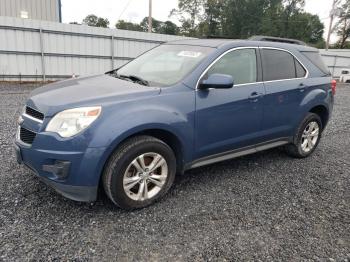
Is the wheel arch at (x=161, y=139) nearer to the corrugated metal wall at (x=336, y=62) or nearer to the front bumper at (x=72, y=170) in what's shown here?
the front bumper at (x=72, y=170)

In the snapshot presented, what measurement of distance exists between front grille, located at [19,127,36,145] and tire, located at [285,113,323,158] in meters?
3.56

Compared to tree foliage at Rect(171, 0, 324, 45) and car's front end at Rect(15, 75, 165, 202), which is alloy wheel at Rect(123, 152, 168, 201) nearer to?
car's front end at Rect(15, 75, 165, 202)

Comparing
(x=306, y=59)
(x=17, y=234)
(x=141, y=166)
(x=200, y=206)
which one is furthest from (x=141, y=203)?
(x=306, y=59)

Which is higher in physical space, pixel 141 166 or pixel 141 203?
pixel 141 166

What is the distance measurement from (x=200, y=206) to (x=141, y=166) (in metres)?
0.76

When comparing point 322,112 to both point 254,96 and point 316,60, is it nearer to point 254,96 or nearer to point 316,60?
point 316,60

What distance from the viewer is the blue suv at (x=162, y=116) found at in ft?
9.23

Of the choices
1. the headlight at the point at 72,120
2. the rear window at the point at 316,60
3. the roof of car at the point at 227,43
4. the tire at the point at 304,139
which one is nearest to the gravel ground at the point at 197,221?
the tire at the point at 304,139

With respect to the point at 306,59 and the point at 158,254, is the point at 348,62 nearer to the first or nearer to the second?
the point at 306,59

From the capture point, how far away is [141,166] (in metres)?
3.13

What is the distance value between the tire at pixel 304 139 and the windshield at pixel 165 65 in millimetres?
2019

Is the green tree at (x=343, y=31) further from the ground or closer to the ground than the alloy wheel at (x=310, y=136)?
further from the ground

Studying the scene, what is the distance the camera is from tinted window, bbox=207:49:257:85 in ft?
12.2

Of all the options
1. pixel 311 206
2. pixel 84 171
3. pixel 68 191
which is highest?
pixel 84 171
